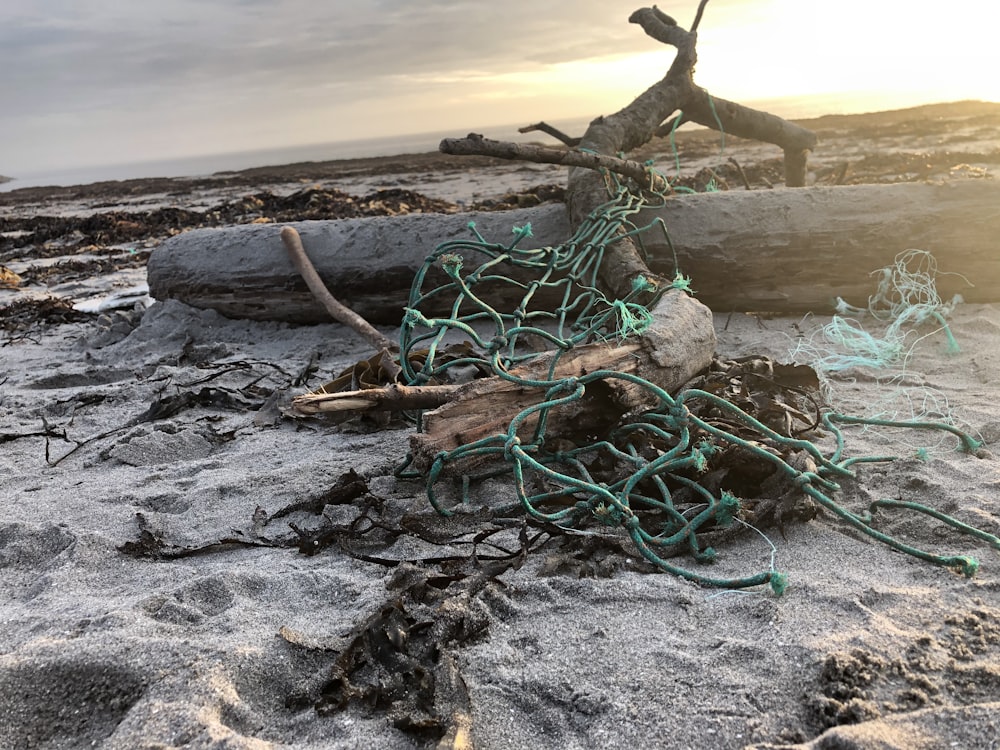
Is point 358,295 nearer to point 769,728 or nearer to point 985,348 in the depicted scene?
point 985,348

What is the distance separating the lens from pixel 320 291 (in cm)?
420

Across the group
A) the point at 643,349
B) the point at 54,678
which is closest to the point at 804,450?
the point at 643,349

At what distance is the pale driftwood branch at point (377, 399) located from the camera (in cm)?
202

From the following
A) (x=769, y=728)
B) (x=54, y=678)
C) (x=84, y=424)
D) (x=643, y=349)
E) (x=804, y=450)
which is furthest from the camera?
(x=84, y=424)

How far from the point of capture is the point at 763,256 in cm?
405

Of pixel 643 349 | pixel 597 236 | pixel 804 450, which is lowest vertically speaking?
pixel 804 450

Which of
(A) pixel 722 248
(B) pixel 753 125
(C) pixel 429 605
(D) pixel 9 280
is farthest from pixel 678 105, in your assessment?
(D) pixel 9 280

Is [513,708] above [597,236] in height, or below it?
below

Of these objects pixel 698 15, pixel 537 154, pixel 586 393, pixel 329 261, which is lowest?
pixel 586 393

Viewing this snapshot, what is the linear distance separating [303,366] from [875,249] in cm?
313

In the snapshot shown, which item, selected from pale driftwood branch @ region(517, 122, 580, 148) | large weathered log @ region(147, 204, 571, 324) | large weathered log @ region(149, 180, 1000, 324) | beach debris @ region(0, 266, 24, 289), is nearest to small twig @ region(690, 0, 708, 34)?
pale driftwood branch @ region(517, 122, 580, 148)

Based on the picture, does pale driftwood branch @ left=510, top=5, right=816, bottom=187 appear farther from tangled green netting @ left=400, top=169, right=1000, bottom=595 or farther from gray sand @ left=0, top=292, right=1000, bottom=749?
gray sand @ left=0, top=292, right=1000, bottom=749

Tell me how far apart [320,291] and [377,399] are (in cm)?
221

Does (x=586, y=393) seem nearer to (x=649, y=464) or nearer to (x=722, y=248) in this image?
(x=649, y=464)
